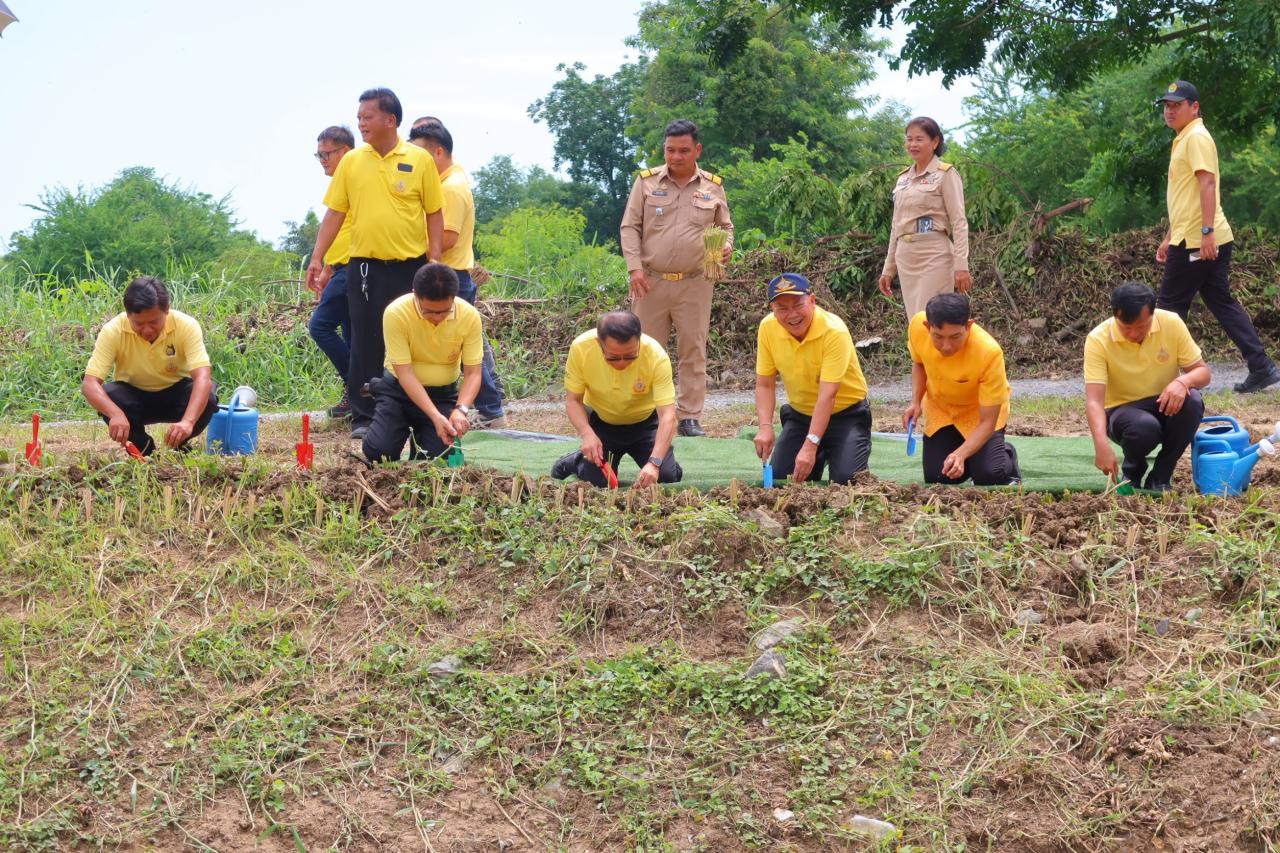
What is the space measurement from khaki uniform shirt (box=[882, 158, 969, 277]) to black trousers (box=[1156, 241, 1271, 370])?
145cm

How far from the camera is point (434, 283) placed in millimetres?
6117

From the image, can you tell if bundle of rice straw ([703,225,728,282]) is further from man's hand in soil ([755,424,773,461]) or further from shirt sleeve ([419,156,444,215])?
man's hand in soil ([755,424,773,461])

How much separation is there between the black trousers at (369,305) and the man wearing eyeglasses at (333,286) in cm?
39

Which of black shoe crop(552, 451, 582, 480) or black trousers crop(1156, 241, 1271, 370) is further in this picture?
black trousers crop(1156, 241, 1271, 370)

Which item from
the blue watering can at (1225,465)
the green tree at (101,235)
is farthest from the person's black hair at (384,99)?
the green tree at (101,235)

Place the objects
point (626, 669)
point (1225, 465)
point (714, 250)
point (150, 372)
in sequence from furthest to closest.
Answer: point (714, 250) < point (150, 372) < point (1225, 465) < point (626, 669)

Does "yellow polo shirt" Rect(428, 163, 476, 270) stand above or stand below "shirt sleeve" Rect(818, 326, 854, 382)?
above

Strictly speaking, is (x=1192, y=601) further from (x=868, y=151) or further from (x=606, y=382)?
(x=868, y=151)

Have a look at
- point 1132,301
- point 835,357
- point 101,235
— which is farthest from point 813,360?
point 101,235

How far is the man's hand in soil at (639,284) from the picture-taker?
311 inches

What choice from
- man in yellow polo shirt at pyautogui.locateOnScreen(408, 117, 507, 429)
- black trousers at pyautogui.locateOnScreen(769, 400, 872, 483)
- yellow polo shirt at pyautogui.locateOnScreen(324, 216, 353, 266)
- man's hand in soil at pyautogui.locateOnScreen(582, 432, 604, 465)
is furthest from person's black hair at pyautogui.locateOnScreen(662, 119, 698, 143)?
man's hand in soil at pyautogui.locateOnScreen(582, 432, 604, 465)

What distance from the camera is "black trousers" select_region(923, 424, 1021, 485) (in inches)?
231

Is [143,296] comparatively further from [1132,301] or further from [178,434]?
[1132,301]

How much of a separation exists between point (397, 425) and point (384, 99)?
1.76 meters
